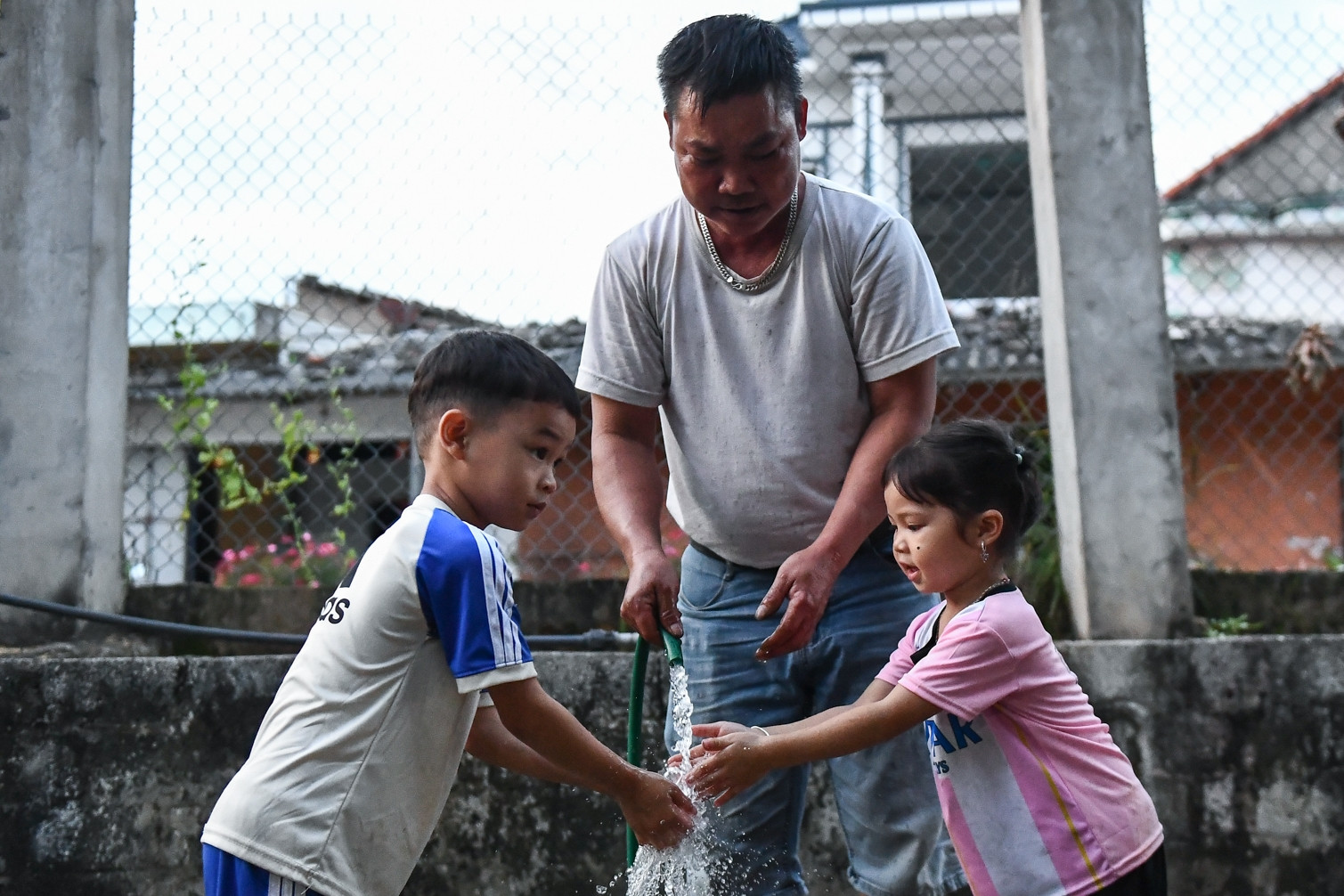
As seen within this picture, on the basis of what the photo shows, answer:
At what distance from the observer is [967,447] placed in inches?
85.0

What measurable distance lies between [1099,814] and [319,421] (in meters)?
4.09

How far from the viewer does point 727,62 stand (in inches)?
89.4

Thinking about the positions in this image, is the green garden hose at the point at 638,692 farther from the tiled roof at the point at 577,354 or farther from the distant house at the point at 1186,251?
the tiled roof at the point at 577,354

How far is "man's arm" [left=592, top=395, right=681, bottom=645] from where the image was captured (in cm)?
241

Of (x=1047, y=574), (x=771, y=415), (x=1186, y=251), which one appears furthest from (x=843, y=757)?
(x=1186, y=251)

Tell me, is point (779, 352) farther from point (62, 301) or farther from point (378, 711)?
point (62, 301)

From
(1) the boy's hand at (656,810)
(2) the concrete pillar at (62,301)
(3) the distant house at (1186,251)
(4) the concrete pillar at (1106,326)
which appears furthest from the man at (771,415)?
(3) the distant house at (1186,251)

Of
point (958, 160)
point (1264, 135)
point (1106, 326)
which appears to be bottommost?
point (1106, 326)

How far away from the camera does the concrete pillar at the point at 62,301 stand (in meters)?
3.47

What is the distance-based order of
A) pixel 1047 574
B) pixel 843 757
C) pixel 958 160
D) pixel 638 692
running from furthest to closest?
1. pixel 958 160
2. pixel 1047 574
3. pixel 638 692
4. pixel 843 757

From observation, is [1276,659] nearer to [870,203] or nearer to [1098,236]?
[1098,236]

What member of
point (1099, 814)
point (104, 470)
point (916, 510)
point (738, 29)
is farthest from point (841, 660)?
point (104, 470)

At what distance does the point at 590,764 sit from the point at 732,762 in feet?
0.81

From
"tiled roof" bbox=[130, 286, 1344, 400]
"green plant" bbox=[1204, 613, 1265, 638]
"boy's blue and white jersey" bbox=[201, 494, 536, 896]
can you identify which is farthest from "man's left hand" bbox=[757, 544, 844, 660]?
"tiled roof" bbox=[130, 286, 1344, 400]
